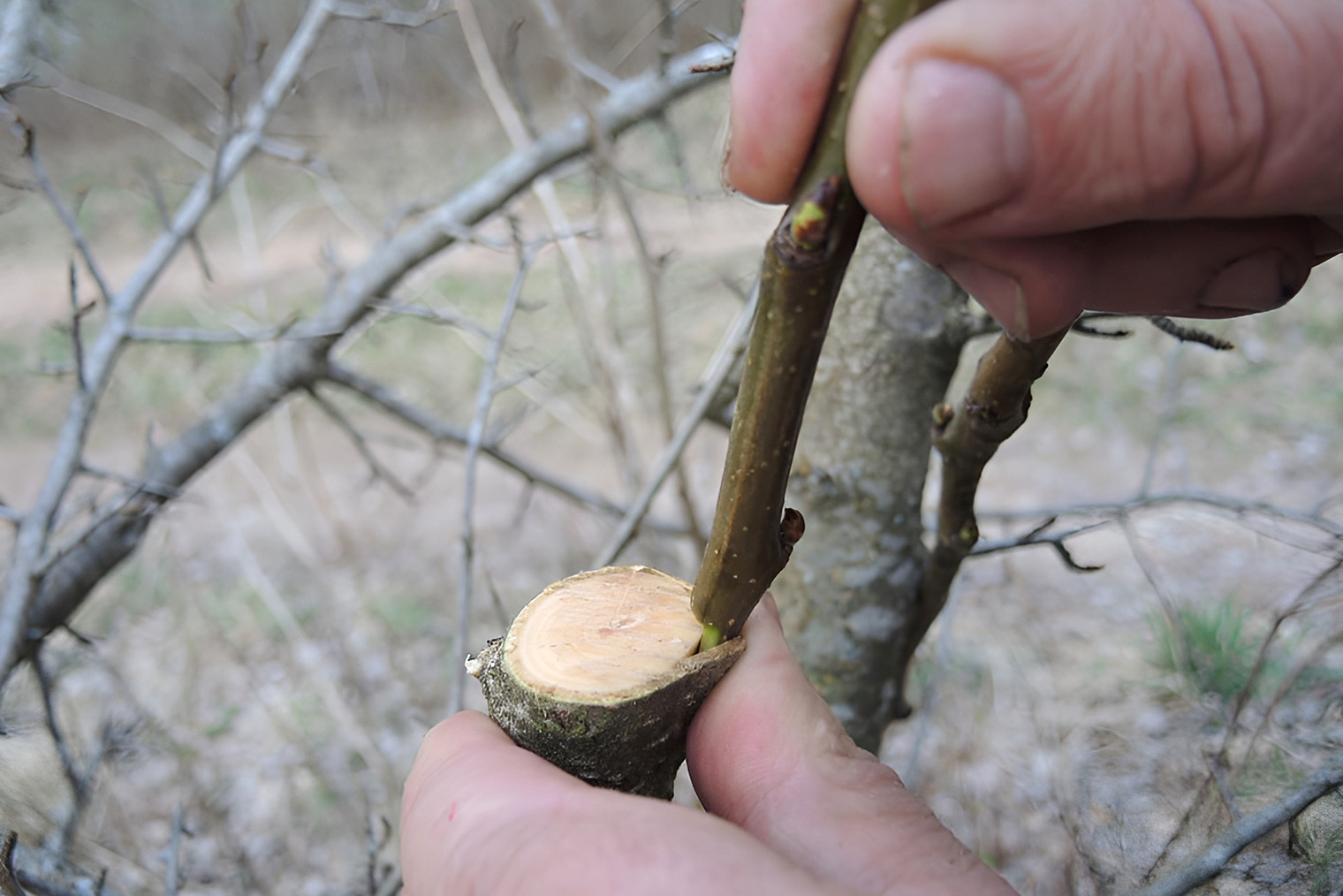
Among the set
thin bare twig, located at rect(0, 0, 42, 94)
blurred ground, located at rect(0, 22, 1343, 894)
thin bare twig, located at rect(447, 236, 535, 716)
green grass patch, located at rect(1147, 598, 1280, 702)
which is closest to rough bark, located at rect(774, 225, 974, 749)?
blurred ground, located at rect(0, 22, 1343, 894)

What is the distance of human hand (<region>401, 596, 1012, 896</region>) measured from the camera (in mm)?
642

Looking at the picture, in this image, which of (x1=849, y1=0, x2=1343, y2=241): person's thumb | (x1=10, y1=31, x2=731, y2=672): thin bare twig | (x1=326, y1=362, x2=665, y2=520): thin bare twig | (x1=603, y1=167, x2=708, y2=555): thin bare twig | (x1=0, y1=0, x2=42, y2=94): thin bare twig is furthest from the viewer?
(x1=326, y1=362, x2=665, y2=520): thin bare twig

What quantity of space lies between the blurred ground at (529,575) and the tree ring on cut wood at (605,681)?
0.61m

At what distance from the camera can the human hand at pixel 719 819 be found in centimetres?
64

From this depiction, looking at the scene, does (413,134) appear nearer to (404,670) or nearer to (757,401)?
(404,670)

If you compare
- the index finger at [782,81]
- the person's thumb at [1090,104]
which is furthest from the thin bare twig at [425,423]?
the person's thumb at [1090,104]

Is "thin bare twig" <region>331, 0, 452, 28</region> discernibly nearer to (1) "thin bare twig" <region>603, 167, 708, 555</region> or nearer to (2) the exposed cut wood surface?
(1) "thin bare twig" <region>603, 167, 708, 555</region>

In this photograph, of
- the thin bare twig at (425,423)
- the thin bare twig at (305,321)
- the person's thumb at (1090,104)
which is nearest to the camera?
the person's thumb at (1090,104)

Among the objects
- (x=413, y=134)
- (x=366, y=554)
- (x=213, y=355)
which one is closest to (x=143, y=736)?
(x=366, y=554)

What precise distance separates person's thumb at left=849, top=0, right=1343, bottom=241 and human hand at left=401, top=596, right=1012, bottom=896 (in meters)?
0.52

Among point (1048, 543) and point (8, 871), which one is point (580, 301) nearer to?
point (1048, 543)

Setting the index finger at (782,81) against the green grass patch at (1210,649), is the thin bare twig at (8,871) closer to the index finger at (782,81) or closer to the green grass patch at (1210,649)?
the index finger at (782,81)

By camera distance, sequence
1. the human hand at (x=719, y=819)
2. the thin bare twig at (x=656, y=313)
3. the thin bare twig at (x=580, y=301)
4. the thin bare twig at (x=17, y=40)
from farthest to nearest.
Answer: the thin bare twig at (x=580, y=301) → the thin bare twig at (x=656, y=313) → the thin bare twig at (x=17, y=40) → the human hand at (x=719, y=819)

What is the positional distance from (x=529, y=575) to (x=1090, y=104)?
4.67 metres
